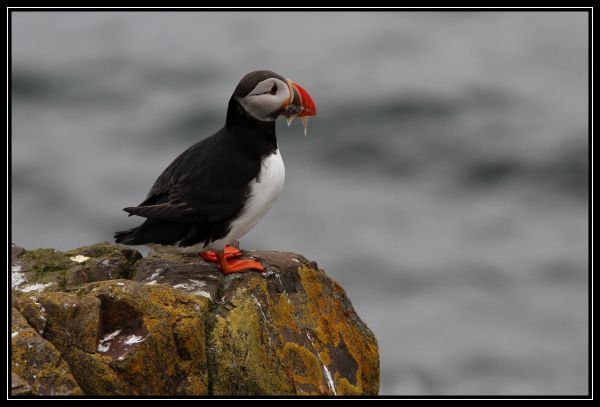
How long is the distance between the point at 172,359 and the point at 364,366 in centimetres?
190

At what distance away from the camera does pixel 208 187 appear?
266 inches

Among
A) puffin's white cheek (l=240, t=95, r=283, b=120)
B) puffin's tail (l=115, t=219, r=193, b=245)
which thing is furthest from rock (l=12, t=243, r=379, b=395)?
puffin's white cheek (l=240, t=95, r=283, b=120)

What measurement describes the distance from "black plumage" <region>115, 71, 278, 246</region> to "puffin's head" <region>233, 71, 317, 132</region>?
11 millimetres

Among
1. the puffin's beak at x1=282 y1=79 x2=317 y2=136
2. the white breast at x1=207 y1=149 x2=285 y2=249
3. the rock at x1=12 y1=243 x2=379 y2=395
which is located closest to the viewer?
the rock at x1=12 y1=243 x2=379 y2=395

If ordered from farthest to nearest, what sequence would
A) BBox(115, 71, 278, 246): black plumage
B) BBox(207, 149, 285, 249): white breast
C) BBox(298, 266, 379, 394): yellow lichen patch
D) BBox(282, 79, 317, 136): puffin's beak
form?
BBox(282, 79, 317, 136): puffin's beak, BBox(207, 149, 285, 249): white breast, BBox(115, 71, 278, 246): black plumage, BBox(298, 266, 379, 394): yellow lichen patch

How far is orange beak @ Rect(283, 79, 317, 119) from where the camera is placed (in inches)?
277

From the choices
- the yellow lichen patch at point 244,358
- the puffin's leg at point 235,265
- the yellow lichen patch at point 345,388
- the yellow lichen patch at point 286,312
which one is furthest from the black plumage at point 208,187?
the yellow lichen patch at point 345,388

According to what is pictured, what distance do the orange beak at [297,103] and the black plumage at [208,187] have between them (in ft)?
0.63

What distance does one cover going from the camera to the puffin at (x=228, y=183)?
22.1 ft

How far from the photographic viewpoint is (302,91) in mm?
7070

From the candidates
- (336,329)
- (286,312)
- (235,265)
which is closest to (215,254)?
(235,265)

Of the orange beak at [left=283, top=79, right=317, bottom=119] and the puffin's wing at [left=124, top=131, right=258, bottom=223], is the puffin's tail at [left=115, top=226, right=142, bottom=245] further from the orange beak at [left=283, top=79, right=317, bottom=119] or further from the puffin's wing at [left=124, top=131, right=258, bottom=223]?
the orange beak at [left=283, top=79, right=317, bottom=119]
